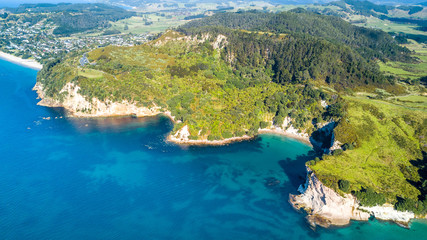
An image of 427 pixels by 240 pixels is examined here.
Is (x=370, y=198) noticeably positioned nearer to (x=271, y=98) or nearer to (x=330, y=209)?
(x=330, y=209)

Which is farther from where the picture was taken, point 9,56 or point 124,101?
point 9,56

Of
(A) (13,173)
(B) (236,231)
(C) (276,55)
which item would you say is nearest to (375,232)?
(B) (236,231)

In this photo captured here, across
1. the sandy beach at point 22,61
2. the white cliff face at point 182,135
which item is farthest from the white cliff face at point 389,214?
the sandy beach at point 22,61

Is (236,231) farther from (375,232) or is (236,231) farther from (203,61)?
(203,61)

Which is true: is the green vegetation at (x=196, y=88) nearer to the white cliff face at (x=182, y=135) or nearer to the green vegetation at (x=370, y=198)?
the white cliff face at (x=182, y=135)

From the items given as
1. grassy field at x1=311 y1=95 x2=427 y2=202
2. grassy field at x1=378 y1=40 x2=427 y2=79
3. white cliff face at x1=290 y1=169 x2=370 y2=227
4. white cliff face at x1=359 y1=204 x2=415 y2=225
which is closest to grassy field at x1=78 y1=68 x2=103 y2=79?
grassy field at x1=311 y1=95 x2=427 y2=202

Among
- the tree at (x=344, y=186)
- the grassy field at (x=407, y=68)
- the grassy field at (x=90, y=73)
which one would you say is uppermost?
the grassy field at (x=407, y=68)

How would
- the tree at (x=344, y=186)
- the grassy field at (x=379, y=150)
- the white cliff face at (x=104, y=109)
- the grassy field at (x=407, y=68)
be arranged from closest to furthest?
the tree at (x=344, y=186)
the grassy field at (x=379, y=150)
the white cliff face at (x=104, y=109)
the grassy field at (x=407, y=68)
